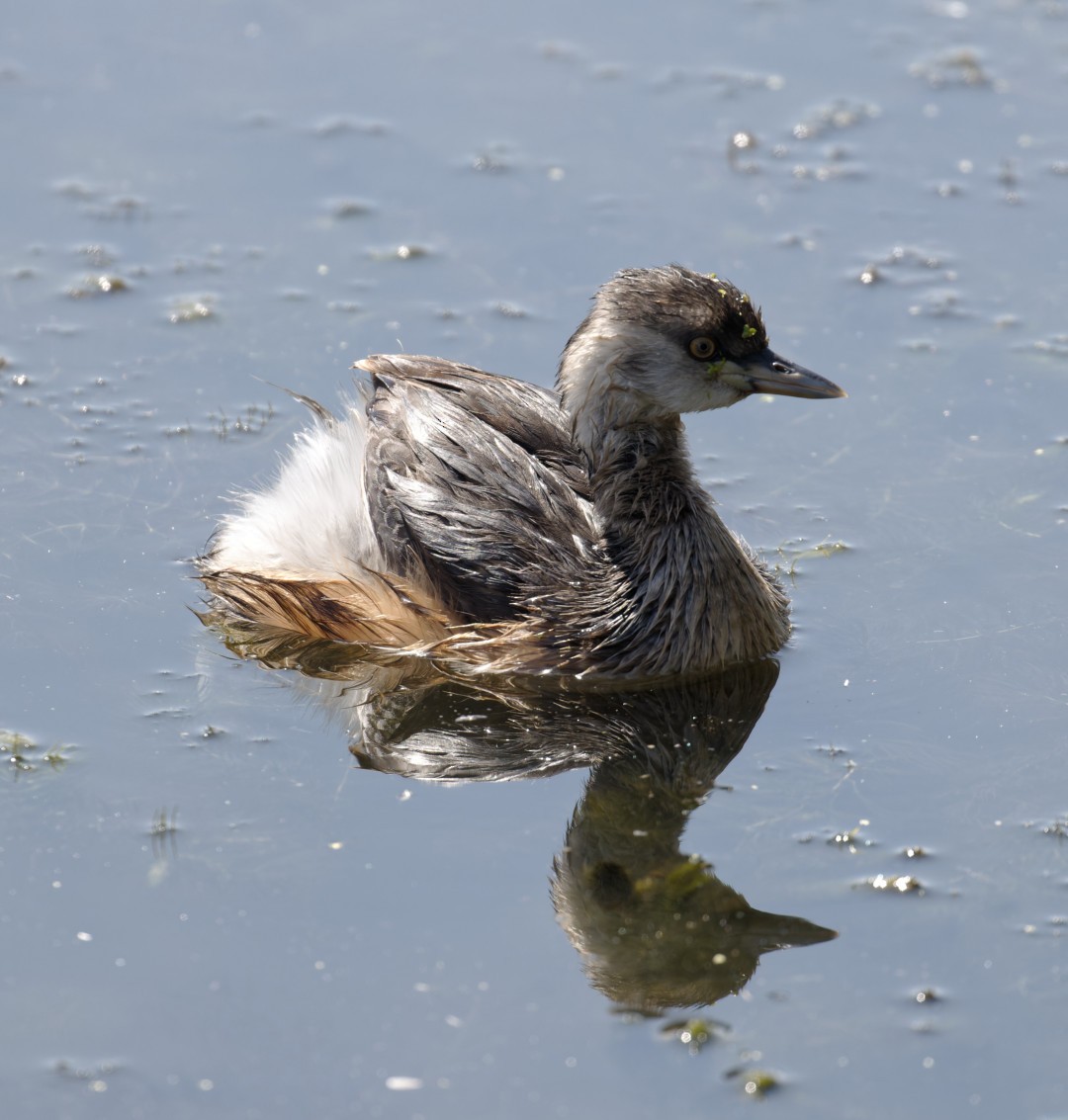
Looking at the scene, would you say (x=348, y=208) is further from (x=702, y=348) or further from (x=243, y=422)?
(x=702, y=348)

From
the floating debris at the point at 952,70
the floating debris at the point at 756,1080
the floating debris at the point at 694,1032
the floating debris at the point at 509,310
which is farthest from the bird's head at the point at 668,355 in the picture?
the floating debris at the point at 952,70

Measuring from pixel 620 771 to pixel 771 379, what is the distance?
5.41ft

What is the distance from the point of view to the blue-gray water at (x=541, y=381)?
5.38m

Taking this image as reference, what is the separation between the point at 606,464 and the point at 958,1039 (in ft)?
8.98

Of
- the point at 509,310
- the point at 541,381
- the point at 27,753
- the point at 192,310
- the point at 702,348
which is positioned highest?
the point at 702,348

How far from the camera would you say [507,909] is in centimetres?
587

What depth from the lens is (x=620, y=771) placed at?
668 centimetres

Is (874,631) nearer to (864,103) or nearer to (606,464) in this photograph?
(606,464)

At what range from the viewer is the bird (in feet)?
23.2

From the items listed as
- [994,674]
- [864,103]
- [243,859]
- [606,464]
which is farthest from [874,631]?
[864,103]

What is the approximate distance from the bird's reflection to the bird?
0.13 m

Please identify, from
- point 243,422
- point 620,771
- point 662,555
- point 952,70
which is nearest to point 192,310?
point 243,422

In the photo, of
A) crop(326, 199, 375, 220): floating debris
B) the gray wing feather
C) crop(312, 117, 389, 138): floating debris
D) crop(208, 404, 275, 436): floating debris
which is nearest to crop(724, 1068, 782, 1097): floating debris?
the gray wing feather

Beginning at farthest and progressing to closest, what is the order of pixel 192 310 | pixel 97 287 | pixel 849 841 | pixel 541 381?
pixel 97 287, pixel 192 310, pixel 541 381, pixel 849 841
